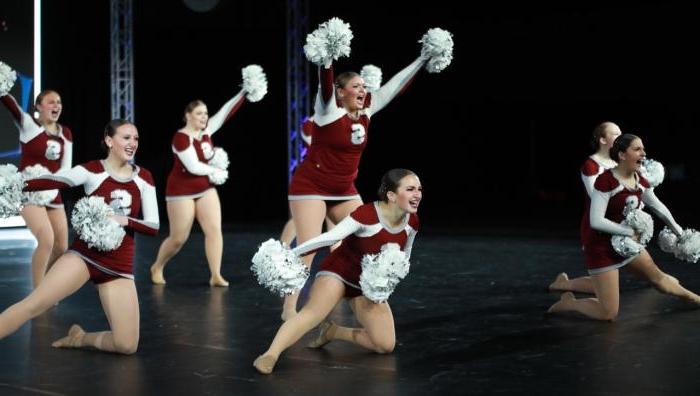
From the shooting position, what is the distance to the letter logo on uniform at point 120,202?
5.09 meters

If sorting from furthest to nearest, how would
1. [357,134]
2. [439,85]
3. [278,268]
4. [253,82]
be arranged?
[439,85], [253,82], [357,134], [278,268]

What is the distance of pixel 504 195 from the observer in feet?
57.3

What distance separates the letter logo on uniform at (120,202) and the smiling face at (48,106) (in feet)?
6.31

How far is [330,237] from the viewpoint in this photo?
4.73 metres

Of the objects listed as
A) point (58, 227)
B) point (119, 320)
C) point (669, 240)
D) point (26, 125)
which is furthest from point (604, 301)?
point (26, 125)

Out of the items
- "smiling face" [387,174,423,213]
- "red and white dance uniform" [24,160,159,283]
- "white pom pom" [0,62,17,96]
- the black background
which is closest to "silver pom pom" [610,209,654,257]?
"smiling face" [387,174,423,213]

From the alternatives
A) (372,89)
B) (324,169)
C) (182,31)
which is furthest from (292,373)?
(182,31)

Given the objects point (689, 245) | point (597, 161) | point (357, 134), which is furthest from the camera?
point (597, 161)

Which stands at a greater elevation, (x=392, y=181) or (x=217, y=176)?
(x=392, y=181)

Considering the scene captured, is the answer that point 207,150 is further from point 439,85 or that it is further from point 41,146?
point 439,85

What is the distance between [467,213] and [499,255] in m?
5.59

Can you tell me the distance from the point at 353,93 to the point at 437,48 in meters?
0.59

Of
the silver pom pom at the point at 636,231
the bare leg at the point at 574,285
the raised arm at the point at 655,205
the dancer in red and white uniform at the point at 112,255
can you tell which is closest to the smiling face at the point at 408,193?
the dancer in red and white uniform at the point at 112,255

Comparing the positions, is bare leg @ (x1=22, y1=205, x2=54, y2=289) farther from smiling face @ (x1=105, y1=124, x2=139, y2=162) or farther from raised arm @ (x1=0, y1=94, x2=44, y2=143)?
smiling face @ (x1=105, y1=124, x2=139, y2=162)
